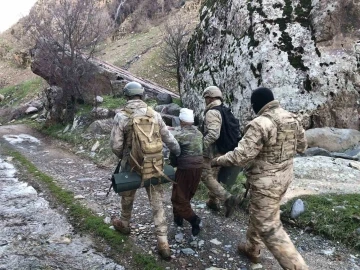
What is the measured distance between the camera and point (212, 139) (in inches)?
207

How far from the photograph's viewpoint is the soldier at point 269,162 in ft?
12.5

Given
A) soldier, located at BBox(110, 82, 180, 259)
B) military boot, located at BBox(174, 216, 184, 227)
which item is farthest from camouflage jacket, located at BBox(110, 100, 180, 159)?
military boot, located at BBox(174, 216, 184, 227)

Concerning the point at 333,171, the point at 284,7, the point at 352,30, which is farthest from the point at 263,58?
the point at 333,171

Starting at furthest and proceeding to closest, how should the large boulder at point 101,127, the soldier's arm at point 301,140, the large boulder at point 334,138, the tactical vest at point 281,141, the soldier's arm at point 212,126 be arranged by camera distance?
the large boulder at point 101,127
the large boulder at point 334,138
the soldier's arm at point 212,126
the soldier's arm at point 301,140
the tactical vest at point 281,141

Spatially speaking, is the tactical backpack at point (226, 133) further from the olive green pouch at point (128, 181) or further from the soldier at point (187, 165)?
the olive green pouch at point (128, 181)

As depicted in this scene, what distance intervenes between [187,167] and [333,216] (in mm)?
2309

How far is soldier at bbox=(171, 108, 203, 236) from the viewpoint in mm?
4953

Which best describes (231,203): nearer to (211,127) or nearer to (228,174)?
(228,174)

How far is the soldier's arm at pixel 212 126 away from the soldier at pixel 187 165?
24cm

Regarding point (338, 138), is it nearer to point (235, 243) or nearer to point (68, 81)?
point (235, 243)

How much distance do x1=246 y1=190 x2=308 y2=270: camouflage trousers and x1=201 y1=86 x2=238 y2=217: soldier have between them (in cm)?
122

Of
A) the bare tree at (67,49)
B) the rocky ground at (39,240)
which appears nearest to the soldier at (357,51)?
the rocky ground at (39,240)

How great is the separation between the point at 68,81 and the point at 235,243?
11.7 meters

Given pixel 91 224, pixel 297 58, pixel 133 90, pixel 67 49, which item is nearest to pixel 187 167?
pixel 133 90
